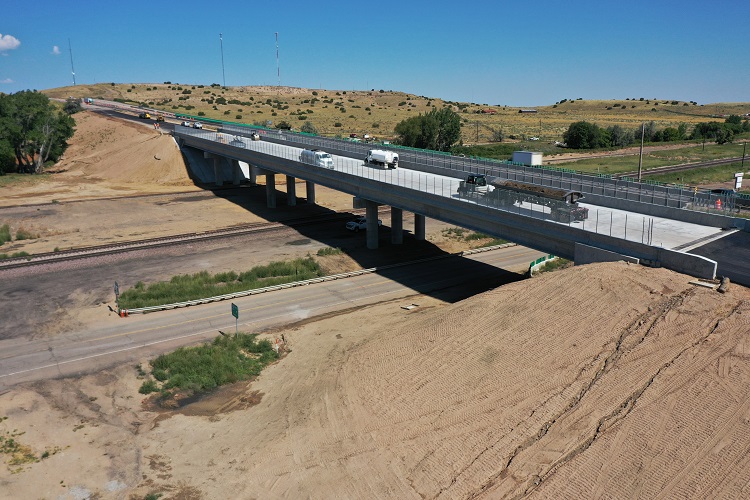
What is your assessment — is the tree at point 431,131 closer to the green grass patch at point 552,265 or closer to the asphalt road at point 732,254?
the green grass patch at point 552,265

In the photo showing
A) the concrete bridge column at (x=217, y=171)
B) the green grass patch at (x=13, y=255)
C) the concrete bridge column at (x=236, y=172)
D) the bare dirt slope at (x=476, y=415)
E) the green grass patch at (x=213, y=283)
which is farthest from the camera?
the concrete bridge column at (x=217, y=171)

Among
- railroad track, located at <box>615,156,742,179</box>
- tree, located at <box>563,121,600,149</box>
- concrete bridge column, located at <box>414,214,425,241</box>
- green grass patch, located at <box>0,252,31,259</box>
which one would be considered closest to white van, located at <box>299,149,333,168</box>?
concrete bridge column, located at <box>414,214,425,241</box>

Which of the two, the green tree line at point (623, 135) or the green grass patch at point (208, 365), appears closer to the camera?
the green grass patch at point (208, 365)

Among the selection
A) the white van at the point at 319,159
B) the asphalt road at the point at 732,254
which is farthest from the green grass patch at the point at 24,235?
the asphalt road at the point at 732,254

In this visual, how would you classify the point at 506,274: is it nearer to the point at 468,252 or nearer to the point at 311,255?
the point at 468,252

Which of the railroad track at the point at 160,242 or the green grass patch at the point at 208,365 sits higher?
the railroad track at the point at 160,242

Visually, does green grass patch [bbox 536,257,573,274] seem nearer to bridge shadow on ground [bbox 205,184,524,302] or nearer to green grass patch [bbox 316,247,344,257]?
bridge shadow on ground [bbox 205,184,524,302]

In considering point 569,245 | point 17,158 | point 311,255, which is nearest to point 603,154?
point 311,255
